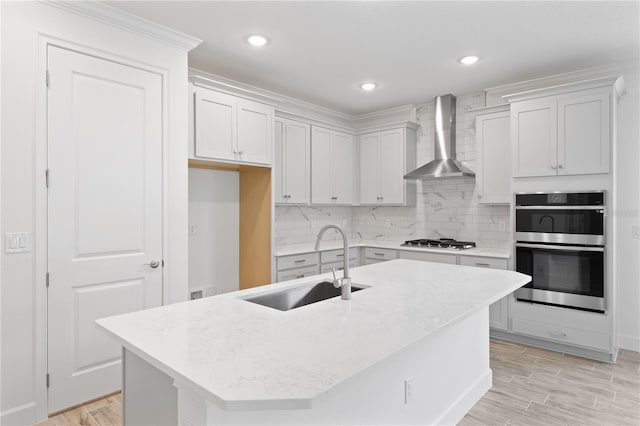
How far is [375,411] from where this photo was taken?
1.69 meters

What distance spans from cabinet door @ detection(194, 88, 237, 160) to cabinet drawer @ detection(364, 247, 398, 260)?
2113 mm

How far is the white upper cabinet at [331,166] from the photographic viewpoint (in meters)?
4.87

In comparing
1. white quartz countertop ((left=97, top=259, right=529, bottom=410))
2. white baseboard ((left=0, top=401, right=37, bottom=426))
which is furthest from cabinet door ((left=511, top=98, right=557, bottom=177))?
white baseboard ((left=0, top=401, right=37, bottom=426))

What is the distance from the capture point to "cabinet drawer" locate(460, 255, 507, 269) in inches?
154

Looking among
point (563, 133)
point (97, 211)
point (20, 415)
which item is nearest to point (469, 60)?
point (563, 133)

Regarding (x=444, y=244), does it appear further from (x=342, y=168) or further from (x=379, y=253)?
(x=342, y=168)

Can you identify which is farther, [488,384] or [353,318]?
[488,384]

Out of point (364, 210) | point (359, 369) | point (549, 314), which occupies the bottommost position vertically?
point (549, 314)

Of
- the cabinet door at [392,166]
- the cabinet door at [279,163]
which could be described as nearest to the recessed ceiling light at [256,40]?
the cabinet door at [279,163]

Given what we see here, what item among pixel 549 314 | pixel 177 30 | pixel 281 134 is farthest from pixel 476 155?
pixel 177 30

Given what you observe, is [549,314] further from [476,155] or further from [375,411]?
[375,411]

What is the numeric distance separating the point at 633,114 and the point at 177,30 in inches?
161

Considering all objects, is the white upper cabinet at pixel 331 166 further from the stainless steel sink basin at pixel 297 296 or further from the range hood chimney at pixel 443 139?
the stainless steel sink basin at pixel 297 296

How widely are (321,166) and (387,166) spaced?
881mm
